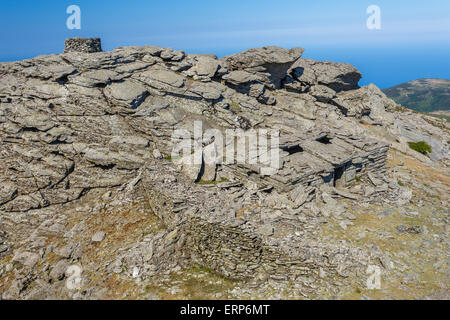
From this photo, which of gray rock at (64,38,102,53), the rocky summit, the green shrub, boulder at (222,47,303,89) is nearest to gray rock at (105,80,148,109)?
the rocky summit

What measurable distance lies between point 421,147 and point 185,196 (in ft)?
95.6

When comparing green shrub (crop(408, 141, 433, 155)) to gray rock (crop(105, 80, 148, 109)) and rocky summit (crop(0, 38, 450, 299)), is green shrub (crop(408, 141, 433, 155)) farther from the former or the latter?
gray rock (crop(105, 80, 148, 109))

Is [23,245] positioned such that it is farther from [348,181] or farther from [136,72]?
[348,181]

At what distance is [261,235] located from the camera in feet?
43.7

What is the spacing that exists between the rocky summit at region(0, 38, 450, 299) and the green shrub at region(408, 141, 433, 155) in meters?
5.27

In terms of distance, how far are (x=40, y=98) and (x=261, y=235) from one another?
18314mm

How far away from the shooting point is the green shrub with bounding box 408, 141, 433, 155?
3004 cm

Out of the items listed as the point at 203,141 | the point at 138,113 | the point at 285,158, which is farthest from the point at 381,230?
the point at 138,113

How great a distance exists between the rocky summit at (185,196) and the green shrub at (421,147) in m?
5.27

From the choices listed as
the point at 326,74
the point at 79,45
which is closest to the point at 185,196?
the point at 79,45

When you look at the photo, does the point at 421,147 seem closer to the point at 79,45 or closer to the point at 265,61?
the point at 265,61

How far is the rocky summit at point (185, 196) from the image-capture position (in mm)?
12648

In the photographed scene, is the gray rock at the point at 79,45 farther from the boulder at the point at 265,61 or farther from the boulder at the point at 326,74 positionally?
the boulder at the point at 326,74

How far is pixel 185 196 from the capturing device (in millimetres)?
15250
